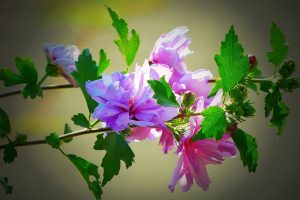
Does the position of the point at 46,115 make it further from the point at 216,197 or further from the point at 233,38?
the point at 233,38

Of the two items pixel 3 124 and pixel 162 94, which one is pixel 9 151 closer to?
pixel 3 124

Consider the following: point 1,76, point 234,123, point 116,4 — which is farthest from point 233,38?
point 116,4

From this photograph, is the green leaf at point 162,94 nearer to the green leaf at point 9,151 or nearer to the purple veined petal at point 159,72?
the purple veined petal at point 159,72

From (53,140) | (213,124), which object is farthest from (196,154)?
(53,140)

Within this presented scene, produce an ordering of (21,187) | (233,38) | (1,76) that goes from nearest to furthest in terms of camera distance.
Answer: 1. (233,38)
2. (1,76)
3. (21,187)

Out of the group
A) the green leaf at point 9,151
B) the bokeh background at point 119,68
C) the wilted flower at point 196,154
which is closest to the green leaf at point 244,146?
the wilted flower at point 196,154

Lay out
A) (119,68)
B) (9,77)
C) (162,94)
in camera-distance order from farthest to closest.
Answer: (119,68)
(9,77)
(162,94)

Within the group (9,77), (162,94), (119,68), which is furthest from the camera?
(119,68)
